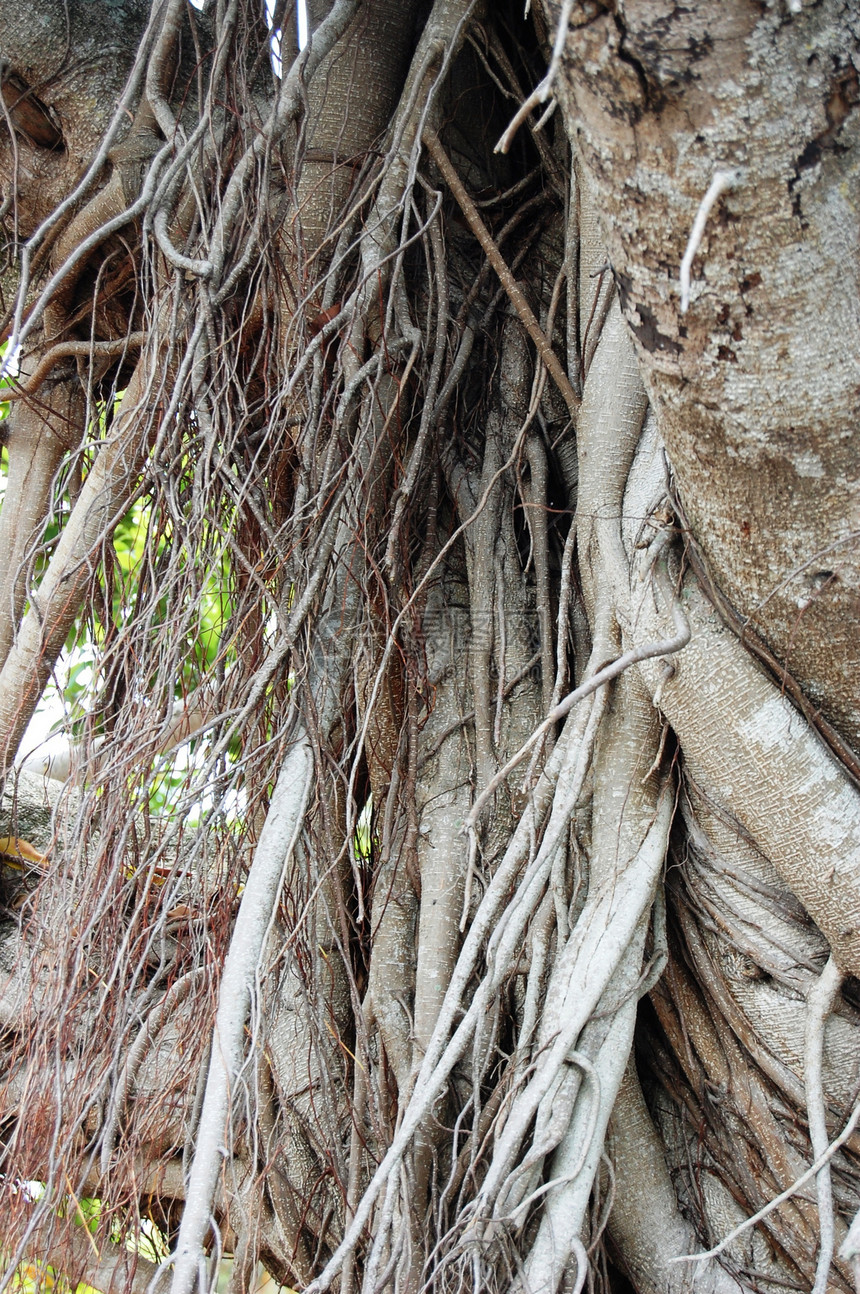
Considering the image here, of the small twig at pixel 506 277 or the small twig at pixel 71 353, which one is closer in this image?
the small twig at pixel 506 277

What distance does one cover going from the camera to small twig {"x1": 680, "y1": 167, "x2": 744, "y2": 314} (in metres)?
0.72

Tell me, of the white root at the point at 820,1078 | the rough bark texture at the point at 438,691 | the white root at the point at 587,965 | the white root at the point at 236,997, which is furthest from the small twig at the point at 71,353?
the white root at the point at 820,1078

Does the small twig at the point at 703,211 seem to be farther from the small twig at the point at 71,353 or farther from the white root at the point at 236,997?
the small twig at the point at 71,353

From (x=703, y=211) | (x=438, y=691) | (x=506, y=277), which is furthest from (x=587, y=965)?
(x=506, y=277)

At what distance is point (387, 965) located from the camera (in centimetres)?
164

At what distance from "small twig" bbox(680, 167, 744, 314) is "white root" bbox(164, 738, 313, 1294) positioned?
2.83 feet

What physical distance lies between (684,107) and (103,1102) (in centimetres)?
157

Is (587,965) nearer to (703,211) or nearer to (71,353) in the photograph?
(703,211)

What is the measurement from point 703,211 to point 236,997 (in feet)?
3.43

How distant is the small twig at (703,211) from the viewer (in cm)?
72

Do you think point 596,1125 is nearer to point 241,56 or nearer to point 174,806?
point 174,806

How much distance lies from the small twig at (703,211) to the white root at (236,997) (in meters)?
0.86

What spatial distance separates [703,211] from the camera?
29.1 inches

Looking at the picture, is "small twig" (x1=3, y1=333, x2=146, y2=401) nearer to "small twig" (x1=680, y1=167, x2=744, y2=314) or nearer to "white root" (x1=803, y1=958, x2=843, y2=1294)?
"small twig" (x1=680, y1=167, x2=744, y2=314)
